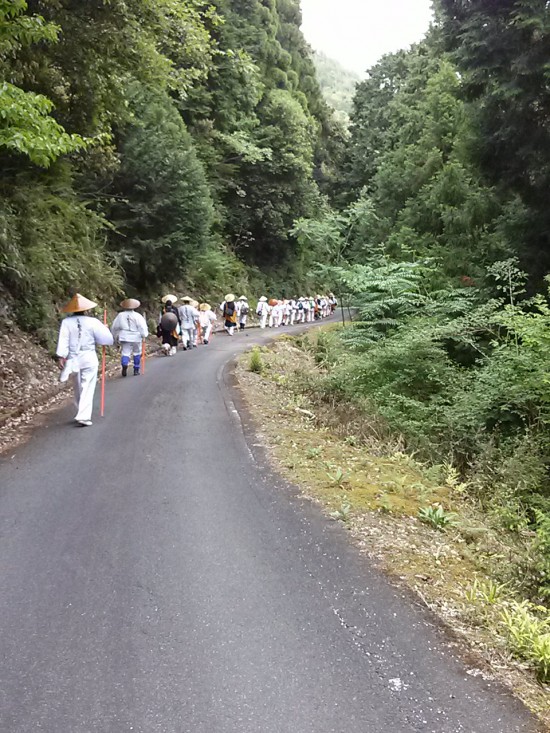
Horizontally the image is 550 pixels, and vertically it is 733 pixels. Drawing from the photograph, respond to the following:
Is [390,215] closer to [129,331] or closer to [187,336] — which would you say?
[187,336]

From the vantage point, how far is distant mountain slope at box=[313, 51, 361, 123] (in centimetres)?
14369

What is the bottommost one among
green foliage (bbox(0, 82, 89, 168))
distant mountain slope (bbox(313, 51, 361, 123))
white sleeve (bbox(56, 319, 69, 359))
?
white sleeve (bbox(56, 319, 69, 359))

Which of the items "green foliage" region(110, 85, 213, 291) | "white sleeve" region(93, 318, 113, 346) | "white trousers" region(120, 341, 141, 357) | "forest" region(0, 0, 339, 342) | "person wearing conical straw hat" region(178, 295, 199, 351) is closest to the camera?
"white sleeve" region(93, 318, 113, 346)

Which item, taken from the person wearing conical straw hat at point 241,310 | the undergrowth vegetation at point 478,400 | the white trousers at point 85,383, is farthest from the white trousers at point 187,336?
the white trousers at point 85,383

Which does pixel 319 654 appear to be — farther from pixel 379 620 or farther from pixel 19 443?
pixel 19 443

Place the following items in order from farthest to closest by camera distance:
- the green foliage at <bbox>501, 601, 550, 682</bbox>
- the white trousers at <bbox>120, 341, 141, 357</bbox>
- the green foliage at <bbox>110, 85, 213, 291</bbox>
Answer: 1. the green foliage at <bbox>110, 85, 213, 291</bbox>
2. the white trousers at <bbox>120, 341, 141, 357</bbox>
3. the green foliage at <bbox>501, 601, 550, 682</bbox>

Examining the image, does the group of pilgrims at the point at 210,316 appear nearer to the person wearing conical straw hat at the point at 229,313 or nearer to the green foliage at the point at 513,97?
the person wearing conical straw hat at the point at 229,313

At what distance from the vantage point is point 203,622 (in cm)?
380

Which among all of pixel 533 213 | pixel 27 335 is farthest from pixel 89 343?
pixel 533 213

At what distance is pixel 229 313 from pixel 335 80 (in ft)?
571

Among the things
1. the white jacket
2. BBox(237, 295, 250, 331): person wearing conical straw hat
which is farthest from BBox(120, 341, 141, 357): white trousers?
BBox(237, 295, 250, 331): person wearing conical straw hat

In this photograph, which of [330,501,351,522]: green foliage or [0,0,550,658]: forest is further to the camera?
[0,0,550,658]: forest

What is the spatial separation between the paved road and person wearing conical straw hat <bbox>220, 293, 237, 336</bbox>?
63.7 ft

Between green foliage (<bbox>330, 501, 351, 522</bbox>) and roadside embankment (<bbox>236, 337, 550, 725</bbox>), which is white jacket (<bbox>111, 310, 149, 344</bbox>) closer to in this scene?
roadside embankment (<bbox>236, 337, 550, 725</bbox>)
